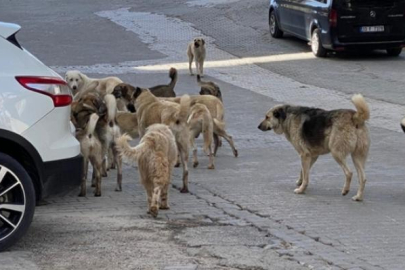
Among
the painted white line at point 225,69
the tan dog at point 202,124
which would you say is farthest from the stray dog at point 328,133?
the painted white line at point 225,69

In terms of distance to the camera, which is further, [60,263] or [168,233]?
[168,233]

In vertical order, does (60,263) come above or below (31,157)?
below

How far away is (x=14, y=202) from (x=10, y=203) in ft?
0.14

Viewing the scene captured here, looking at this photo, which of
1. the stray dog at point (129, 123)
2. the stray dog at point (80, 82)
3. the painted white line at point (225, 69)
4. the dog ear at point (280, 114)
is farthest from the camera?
the painted white line at point (225, 69)

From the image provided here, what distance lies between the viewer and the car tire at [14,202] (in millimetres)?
7926

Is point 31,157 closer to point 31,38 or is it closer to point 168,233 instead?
point 168,233

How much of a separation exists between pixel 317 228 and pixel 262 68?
13808mm

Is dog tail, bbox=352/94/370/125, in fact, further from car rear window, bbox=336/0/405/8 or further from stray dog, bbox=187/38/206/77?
car rear window, bbox=336/0/405/8

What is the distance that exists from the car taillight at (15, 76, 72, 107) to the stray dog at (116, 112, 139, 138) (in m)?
3.74

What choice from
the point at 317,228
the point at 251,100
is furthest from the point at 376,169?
the point at 251,100

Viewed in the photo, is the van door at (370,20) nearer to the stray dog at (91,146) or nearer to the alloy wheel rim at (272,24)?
the alloy wheel rim at (272,24)

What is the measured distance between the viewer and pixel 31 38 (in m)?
27.8

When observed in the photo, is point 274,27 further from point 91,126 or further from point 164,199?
point 164,199

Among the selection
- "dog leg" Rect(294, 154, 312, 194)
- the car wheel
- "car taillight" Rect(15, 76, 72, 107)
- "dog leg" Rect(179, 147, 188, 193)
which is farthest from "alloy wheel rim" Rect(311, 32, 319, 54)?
"car taillight" Rect(15, 76, 72, 107)
